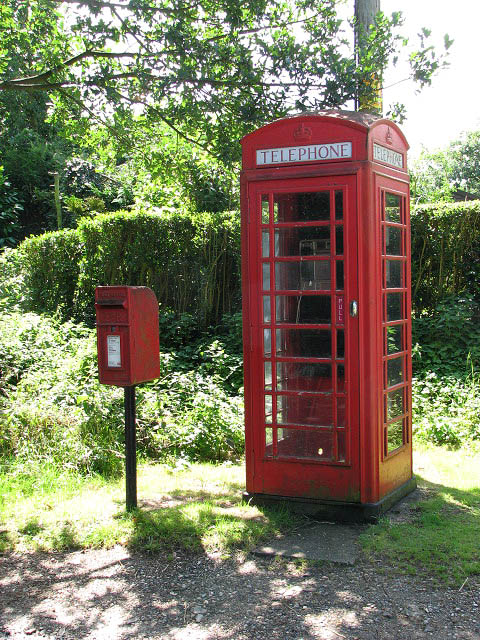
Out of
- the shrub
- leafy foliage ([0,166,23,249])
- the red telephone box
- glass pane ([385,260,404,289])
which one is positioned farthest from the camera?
leafy foliage ([0,166,23,249])

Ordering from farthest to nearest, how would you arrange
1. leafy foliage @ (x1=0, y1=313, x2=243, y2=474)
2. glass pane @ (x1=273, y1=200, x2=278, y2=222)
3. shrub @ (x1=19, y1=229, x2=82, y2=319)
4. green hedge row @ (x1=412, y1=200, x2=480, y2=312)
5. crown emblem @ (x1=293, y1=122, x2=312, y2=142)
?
shrub @ (x1=19, y1=229, x2=82, y2=319) → green hedge row @ (x1=412, y1=200, x2=480, y2=312) → leafy foliage @ (x1=0, y1=313, x2=243, y2=474) → glass pane @ (x1=273, y1=200, x2=278, y2=222) → crown emblem @ (x1=293, y1=122, x2=312, y2=142)

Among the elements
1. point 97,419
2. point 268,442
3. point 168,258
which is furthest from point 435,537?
point 168,258

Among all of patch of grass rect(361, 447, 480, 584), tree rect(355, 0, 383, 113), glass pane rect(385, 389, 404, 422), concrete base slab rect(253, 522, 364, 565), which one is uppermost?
tree rect(355, 0, 383, 113)

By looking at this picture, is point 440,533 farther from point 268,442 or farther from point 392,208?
point 392,208

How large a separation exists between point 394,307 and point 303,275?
79cm

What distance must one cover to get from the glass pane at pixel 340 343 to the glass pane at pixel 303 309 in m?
0.12

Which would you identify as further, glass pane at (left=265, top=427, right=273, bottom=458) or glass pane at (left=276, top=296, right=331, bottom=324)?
glass pane at (left=265, top=427, right=273, bottom=458)

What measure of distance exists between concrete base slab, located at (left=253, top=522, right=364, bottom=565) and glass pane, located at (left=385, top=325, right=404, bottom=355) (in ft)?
4.29

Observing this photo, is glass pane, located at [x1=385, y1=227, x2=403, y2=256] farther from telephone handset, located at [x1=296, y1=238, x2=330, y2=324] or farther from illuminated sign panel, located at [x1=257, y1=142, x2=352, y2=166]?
illuminated sign panel, located at [x1=257, y1=142, x2=352, y2=166]

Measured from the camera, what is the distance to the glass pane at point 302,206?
459cm

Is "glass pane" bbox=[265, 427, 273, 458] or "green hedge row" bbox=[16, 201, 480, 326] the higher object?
"green hedge row" bbox=[16, 201, 480, 326]

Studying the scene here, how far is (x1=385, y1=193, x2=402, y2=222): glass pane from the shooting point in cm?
479

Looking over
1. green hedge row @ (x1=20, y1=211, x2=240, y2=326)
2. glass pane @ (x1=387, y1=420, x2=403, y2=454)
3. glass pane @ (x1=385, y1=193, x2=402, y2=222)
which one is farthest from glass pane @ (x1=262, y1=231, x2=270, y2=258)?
green hedge row @ (x1=20, y1=211, x2=240, y2=326)

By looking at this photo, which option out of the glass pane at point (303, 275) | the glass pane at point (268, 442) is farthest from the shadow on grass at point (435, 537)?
the glass pane at point (303, 275)
